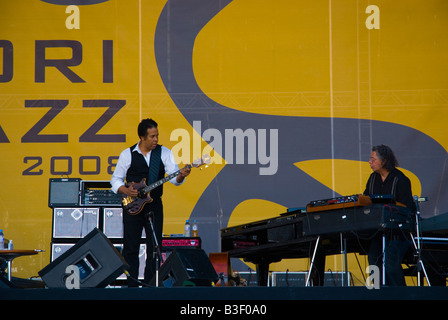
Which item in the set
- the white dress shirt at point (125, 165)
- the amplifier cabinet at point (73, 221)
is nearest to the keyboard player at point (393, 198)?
the white dress shirt at point (125, 165)

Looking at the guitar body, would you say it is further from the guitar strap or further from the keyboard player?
the keyboard player

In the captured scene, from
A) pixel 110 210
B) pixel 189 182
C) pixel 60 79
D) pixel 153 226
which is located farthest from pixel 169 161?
pixel 60 79

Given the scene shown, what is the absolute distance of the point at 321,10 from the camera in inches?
313

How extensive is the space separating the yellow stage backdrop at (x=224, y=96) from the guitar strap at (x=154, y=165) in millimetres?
2090

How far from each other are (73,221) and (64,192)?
0.33 metres

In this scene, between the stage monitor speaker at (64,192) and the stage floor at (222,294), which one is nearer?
the stage floor at (222,294)

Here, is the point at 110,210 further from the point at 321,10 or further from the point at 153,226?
the point at 321,10

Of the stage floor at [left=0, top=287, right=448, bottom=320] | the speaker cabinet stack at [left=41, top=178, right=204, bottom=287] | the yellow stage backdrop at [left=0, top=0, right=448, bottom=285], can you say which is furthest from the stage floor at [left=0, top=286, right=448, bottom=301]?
the yellow stage backdrop at [left=0, top=0, right=448, bottom=285]

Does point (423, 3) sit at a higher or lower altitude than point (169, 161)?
higher

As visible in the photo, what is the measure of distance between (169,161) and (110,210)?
1.47 m

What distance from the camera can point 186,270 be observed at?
4.39 metres

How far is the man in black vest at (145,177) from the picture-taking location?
546cm

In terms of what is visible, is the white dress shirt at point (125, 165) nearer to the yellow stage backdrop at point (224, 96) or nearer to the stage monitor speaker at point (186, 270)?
the stage monitor speaker at point (186, 270)
